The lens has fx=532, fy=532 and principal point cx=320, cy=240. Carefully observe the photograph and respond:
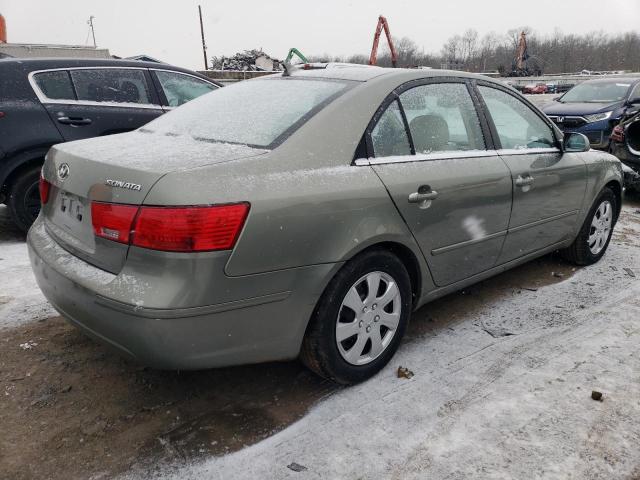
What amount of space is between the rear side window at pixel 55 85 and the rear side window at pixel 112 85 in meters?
0.07

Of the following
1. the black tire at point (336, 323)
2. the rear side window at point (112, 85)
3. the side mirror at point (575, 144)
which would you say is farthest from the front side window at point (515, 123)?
the rear side window at point (112, 85)

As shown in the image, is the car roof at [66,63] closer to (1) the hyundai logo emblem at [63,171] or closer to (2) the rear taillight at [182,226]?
(1) the hyundai logo emblem at [63,171]

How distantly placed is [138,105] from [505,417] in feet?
15.2

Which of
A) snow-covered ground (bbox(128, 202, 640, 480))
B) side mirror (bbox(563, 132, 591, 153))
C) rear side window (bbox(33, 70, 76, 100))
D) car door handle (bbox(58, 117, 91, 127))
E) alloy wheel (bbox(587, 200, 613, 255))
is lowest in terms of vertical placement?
snow-covered ground (bbox(128, 202, 640, 480))

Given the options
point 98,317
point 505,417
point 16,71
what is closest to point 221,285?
point 98,317

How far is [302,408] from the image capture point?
2.49 m

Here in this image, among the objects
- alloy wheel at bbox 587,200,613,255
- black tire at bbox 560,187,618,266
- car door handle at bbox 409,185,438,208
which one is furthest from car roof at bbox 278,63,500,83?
alloy wheel at bbox 587,200,613,255

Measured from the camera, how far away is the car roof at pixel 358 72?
2862 millimetres

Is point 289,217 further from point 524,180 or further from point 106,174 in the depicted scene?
point 524,180

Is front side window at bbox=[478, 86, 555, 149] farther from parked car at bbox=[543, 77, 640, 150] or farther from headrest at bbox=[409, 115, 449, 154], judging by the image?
parked car at bbox=[543, 77, 640, 150]

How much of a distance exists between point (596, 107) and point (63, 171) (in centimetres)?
999

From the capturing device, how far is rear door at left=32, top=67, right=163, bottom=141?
4.92m

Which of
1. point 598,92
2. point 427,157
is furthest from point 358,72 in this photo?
point 598,92

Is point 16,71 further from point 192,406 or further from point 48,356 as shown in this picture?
point 192,406
